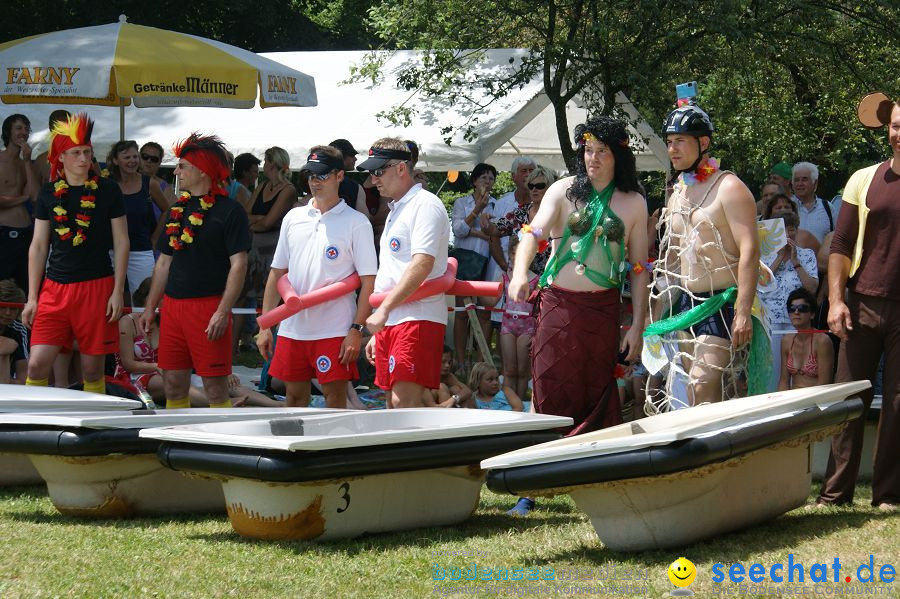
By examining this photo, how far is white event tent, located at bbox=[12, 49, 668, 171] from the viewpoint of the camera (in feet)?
45.0

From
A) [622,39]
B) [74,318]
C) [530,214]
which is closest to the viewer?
[74,318]

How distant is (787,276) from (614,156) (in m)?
3.33

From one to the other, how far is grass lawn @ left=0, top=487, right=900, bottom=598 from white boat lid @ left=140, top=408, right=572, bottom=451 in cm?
50

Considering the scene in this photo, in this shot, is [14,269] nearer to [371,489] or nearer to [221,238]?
[221,238]

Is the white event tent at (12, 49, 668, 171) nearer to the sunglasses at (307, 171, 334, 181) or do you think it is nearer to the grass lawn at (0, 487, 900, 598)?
the sunglasses at (307, 171, 334, 181)

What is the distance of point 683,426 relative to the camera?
210 inches

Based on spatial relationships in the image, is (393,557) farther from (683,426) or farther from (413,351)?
(413,351)

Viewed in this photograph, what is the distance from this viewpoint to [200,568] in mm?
5199

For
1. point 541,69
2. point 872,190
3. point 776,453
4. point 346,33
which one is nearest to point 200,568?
point 776,453

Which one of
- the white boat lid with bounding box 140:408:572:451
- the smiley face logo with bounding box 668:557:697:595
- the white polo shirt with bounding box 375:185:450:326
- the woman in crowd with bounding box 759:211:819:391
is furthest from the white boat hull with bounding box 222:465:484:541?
the woman in crowd with bounding box 759:211:819:391

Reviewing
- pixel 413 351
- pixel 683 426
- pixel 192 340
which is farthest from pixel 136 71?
pixel 683 426

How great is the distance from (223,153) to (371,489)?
10.4ft

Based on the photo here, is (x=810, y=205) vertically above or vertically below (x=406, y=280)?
above

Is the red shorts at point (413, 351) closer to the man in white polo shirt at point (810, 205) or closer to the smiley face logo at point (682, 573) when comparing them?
the smiley face logo at point (682, 573)
